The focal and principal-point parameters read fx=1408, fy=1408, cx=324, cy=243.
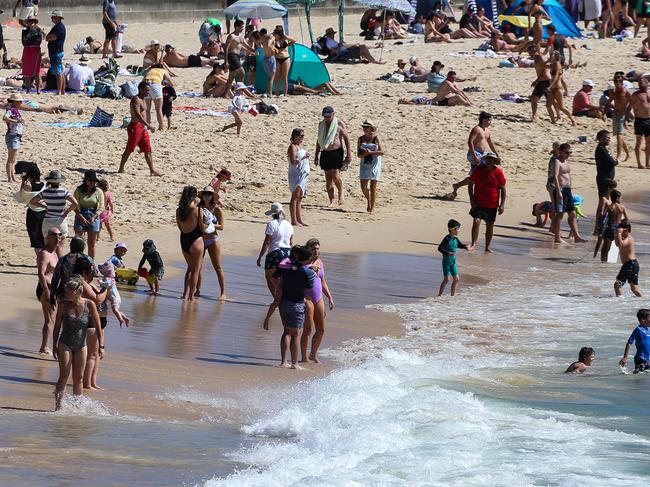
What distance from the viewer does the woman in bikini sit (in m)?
24.8

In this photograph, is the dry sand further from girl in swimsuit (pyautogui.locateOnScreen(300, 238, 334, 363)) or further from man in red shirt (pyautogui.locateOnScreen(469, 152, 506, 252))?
girl in swimsuit (pyautogui.locateOnScreen(300, 238, 334, 363))

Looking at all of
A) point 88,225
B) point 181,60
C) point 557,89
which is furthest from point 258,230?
point 181,60

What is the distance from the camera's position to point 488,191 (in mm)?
16984

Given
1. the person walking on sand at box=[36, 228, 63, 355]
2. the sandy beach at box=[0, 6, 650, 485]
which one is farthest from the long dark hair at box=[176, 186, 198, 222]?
the person walking on sand at box=[36, 228, 63, 355]

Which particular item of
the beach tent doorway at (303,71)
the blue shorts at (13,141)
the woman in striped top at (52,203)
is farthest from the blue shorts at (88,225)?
the beach tent doorway at (303,71)

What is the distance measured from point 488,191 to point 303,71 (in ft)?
32.2

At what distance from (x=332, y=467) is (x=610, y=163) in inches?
418

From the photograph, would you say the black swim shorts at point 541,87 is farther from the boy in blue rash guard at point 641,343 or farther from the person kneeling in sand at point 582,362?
the person kneeling in sand at point 582,362

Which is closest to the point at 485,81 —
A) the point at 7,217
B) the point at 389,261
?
the point at 389,261

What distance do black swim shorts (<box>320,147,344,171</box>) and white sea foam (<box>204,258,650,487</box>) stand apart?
4.12 metres

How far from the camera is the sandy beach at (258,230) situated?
10609 millimetres

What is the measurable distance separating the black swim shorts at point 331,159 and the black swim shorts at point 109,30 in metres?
11.2

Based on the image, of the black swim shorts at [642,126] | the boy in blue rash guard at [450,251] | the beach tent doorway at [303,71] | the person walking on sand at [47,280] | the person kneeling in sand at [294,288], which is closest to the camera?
the person walking on sand at [47,280]

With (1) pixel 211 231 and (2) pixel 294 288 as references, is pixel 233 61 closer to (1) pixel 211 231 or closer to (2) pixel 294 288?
(1) pixel 211 231
